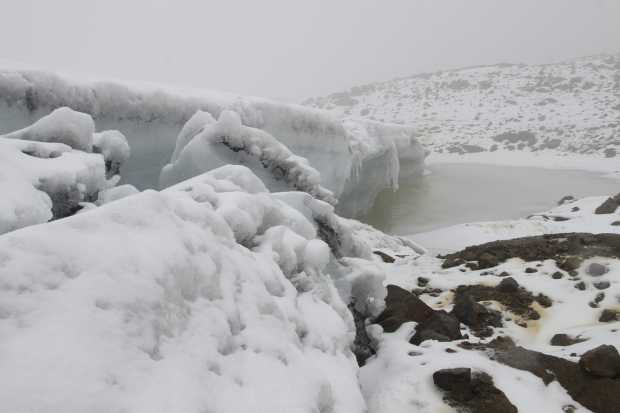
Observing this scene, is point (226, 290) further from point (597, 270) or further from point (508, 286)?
point (597, 270)

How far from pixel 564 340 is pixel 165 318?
14.3 ft

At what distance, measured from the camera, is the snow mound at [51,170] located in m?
3.17

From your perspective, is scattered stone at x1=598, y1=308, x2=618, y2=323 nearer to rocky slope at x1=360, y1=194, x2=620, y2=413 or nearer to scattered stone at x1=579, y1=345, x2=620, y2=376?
rocky slope at x1=360, y1=194, x2=620, y2=413

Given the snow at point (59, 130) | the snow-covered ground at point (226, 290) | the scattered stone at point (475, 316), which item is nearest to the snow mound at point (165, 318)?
the snow-covered ground at point (226, 290)

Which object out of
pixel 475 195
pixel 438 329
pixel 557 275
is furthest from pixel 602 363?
pixel 475 195

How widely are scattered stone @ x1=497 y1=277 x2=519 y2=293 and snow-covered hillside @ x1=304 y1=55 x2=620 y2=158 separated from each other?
1008 inches

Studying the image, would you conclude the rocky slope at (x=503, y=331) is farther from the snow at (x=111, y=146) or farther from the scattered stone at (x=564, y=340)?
the snow at (x=111, y=146)

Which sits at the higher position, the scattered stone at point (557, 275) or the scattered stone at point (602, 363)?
the scattered stone at point (602, 363)

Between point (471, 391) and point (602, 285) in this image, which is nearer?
point (471, 391)

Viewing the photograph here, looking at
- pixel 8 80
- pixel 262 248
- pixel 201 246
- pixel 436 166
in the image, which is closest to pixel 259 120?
pixel 8 80

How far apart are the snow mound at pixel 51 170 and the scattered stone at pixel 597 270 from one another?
648 cm

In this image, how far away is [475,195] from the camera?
19.2 meters

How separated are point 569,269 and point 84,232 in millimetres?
6700

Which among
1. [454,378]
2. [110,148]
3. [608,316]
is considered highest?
[110,148]
